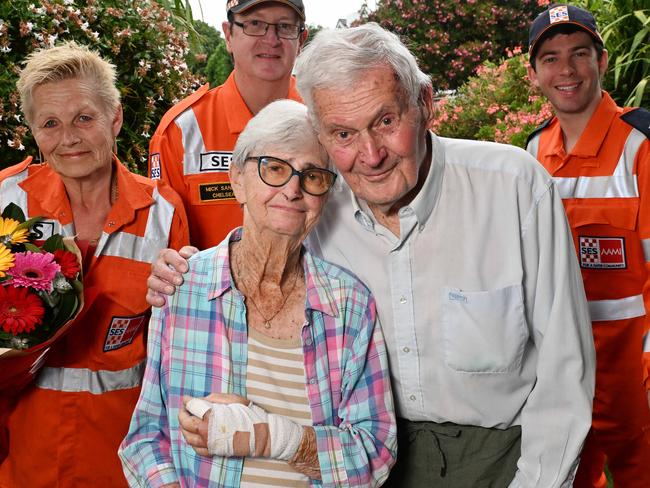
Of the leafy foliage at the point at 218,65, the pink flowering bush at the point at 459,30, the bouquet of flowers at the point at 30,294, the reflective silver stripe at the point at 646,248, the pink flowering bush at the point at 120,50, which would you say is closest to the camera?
the bouquet of flowers at the point at 30,294

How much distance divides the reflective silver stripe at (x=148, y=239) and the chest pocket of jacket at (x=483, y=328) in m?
1.13

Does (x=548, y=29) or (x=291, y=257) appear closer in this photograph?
(x=291, y=257)

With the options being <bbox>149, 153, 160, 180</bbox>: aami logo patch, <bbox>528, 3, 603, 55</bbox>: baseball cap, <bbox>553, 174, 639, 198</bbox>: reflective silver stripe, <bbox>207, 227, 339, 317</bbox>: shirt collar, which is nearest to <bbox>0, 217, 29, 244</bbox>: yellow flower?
<bbox>207, 227, 339, 317</bbox>: shirt collar

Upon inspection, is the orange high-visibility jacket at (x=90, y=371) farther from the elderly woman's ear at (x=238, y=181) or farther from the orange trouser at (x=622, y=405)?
the orange trouser at (x=622, y=405)

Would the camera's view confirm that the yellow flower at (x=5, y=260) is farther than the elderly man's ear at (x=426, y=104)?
Yes

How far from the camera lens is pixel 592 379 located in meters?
2.26

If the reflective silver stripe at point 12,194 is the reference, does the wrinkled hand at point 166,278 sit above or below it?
below

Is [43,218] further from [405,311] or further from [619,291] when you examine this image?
[619,291]

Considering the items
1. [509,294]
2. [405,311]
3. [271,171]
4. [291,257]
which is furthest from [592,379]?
[271,171]

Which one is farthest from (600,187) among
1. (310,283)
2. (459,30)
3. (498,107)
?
(459,30)

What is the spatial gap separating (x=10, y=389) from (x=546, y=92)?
2785 millimetres

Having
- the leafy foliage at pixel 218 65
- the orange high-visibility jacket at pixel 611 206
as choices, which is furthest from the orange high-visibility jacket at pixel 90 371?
the leafy foliage at pixel 218 65

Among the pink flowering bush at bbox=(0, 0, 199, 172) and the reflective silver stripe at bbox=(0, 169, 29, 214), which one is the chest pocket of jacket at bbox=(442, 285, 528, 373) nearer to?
the reflective silver stripe at bbox=(0, 169, 29, 214)

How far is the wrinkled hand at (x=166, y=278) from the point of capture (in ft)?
7.25
